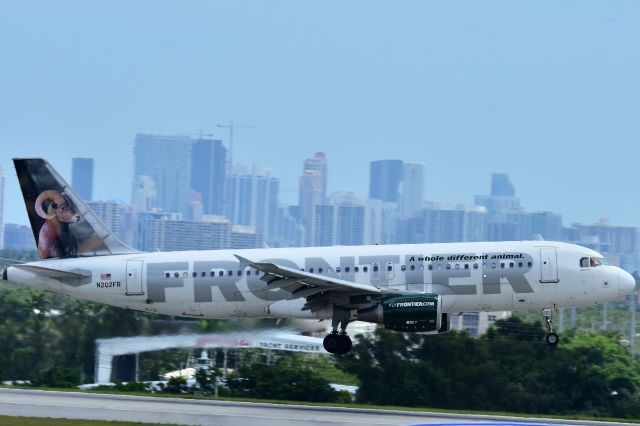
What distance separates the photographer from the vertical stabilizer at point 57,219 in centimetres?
4228

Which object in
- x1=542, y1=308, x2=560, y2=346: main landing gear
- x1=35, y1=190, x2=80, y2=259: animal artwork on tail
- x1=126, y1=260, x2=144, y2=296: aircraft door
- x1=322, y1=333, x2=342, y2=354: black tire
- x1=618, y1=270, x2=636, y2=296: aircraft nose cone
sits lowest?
x1=322, y1=333, x2=342, y2=354: black tire

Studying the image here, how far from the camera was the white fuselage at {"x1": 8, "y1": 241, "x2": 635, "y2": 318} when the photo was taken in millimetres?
39125

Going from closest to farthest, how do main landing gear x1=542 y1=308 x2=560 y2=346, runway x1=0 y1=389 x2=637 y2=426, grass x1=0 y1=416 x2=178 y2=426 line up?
1. grass x1=0 y1=416 x2=178 y2=426
2. runway x1=0 y1=389 x2=637 y2=426
3. main landing gear x1=542 y1=308 x2=560 y2=346

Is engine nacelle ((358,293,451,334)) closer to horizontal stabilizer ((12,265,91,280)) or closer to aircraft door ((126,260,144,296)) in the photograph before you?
aircraft door ((126,260,144,296))

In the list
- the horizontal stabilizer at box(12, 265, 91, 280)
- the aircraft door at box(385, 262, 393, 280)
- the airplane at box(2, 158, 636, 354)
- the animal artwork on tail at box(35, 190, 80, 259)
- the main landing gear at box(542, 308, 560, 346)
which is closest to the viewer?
the airplane at box(2, 158, 636, 354)

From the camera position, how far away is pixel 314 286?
3853 cm

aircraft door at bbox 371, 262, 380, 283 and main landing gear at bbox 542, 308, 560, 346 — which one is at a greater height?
aircraft door at bbox 371, 262, 380, 283

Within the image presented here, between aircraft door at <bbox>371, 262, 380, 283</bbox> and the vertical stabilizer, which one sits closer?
aircraft door at <bbox>371, 262, 380, 283</bbox>

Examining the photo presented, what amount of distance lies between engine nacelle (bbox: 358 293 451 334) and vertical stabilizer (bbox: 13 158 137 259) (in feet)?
34.7

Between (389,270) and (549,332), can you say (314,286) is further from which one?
(549,332)

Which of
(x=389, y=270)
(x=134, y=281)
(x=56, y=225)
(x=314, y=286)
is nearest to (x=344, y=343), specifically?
(x=314, y=286)

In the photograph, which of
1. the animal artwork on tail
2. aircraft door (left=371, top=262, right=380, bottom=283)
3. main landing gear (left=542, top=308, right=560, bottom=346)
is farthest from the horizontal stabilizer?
main landing gear (left=542, top=308, right=560, bottom=346)

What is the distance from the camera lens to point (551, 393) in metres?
52.0

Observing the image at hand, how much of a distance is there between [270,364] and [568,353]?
1561 centimetres
